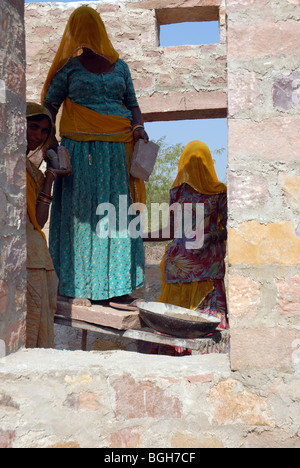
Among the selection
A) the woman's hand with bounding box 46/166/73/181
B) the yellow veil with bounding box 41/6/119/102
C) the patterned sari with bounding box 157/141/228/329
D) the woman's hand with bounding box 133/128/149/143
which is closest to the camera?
the woman's hand with bounding box 46/166/73/181

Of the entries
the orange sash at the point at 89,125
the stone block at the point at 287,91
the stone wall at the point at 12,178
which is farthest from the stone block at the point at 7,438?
the orange sash at the point at 89,125

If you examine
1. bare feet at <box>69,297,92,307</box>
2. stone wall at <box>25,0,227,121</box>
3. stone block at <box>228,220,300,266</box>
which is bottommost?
bare feet at <box>69,297,92,307</box>

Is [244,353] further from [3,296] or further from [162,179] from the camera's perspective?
[162,179]

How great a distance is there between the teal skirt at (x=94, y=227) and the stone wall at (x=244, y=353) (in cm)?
121

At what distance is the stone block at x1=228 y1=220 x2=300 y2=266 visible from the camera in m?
1.92

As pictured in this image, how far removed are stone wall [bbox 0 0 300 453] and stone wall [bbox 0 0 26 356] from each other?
265mm

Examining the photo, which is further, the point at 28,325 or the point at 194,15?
the point at 194,15

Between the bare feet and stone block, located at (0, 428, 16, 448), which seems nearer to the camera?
stone block, located at (0, 428, 16, 448)

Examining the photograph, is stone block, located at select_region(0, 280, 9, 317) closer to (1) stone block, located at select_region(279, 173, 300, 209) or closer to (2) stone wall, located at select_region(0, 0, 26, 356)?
(2) stone wall, located at select_region(0, 0, 26, 356)

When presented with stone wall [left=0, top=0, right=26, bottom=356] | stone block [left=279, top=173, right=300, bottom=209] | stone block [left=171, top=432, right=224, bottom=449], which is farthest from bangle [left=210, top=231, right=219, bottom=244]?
stone block [left=171, top=432, right=224, bottom=449]

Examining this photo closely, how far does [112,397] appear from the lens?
199cm
